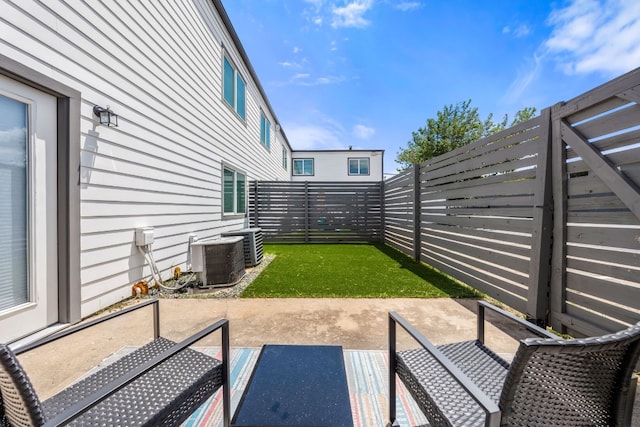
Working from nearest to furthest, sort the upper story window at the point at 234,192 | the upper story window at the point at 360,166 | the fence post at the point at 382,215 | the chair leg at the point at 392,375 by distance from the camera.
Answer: the chair leg at the point at 392,375 → the upper story window at the point at 234,192 → the fence post at the point at 382,215 → the upper story window at the point at 360,166

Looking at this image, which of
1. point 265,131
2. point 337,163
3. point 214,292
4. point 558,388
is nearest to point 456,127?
point 337,163

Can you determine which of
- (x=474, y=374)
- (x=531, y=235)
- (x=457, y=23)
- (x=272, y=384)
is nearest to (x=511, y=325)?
(x=531, y=235)

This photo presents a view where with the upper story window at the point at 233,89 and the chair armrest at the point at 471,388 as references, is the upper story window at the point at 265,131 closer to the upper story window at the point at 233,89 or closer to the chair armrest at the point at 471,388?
the upper story window at the point at 233,89

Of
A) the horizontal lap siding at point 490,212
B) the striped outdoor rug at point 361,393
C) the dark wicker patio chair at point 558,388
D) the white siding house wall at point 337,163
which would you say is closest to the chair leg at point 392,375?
the striped outdoor rug at point 361,393

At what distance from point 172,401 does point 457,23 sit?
8930 millimetres

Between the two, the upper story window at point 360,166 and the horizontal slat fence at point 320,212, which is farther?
the upper story window at point 360,166

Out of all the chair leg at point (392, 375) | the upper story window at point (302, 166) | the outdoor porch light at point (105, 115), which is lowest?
the chair leg at point (392, 375)

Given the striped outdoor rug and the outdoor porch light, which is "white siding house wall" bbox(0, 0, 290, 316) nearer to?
the outdoor porch light

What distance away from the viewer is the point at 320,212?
29.7 ft

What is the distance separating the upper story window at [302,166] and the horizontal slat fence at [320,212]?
31.8ft

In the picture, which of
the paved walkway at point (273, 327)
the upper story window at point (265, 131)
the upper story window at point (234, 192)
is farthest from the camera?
the upper story window at point (265, 131)

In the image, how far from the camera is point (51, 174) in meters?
2.61

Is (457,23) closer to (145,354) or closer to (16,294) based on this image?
(145,354)

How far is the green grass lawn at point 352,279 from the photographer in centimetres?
374
